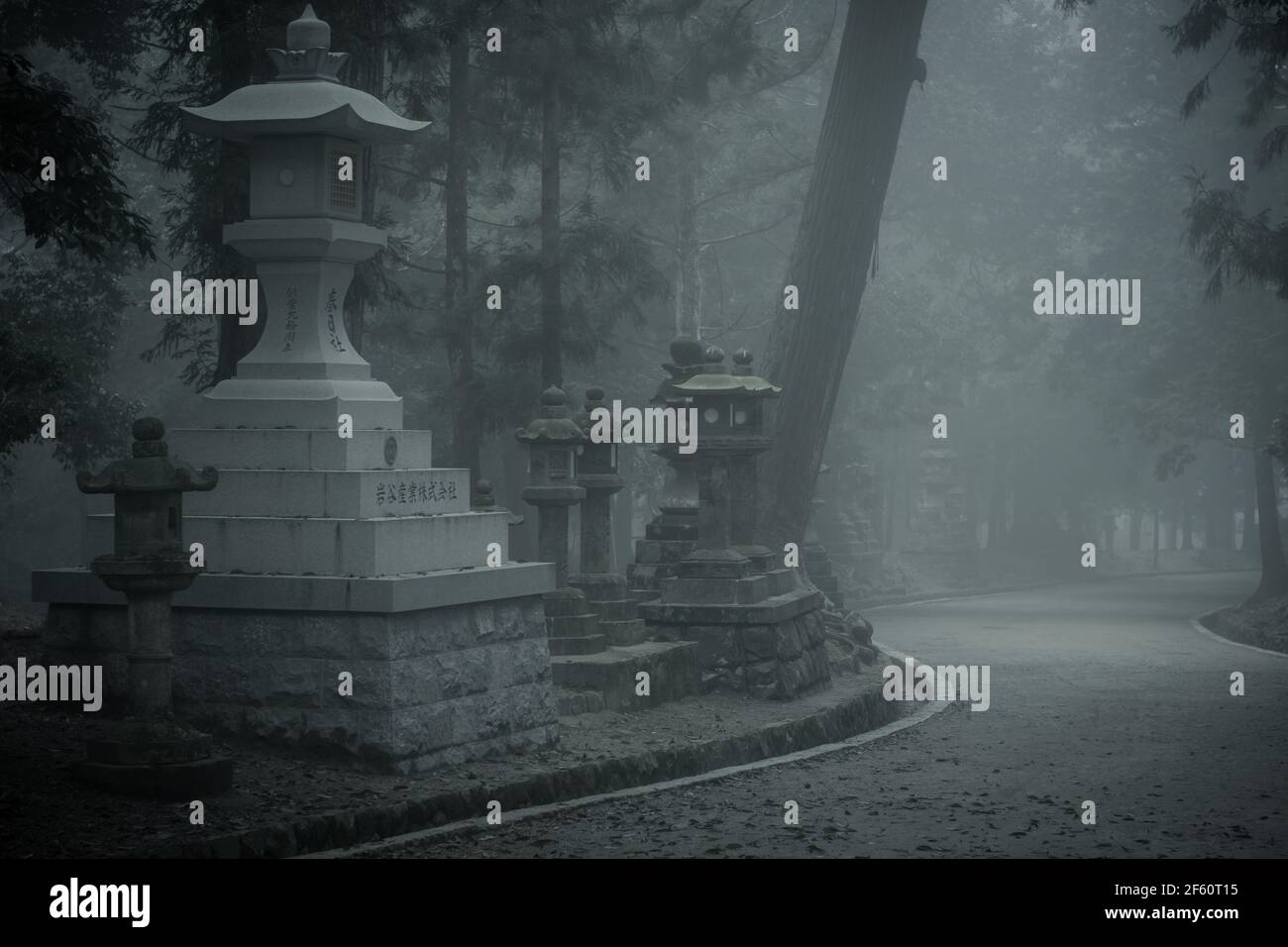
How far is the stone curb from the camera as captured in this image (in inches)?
335

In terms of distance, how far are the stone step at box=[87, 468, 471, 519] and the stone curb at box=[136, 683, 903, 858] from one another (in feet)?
6.33

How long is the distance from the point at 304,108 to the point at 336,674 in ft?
12.1

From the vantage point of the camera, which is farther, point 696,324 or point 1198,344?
point 1198,344

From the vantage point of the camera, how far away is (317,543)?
1055cm

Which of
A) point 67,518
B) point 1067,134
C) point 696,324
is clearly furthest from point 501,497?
point 1067,134

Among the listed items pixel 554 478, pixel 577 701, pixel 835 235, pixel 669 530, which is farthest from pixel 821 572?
pixel 577 701

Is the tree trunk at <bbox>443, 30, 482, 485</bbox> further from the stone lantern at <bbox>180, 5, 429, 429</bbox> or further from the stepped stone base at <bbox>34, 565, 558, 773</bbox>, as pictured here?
the stepped stone base at <bbox>34, 565, 558, 773</bbox>

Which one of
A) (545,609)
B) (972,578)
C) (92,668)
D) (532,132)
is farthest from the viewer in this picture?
(972,578)

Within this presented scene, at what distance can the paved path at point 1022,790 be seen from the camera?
9.34 meters

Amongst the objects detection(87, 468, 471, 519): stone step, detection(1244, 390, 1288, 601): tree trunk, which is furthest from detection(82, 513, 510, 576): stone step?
detection(1244, 390, 1288, 601): tree trunk

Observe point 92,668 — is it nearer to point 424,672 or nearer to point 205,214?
point 424,672

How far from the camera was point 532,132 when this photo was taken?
86.1 feet

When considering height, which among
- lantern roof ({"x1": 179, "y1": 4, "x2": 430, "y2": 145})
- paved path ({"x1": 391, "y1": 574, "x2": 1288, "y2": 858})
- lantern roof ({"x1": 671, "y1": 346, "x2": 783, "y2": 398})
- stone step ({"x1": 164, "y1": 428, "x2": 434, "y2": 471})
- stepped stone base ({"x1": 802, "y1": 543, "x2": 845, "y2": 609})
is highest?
lantern roof ({"x1": 179, "y1": 4, "x2": 430, "y2": 145})
